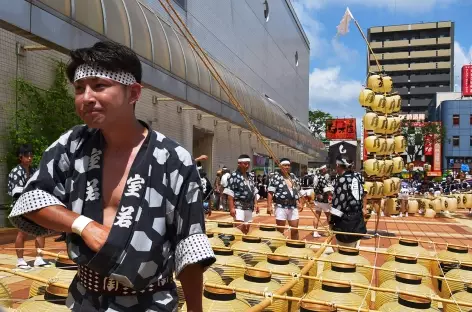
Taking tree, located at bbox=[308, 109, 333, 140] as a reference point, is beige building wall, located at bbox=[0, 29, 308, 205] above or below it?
below

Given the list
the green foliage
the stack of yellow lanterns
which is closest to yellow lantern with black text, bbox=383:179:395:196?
the stack of yellow lanterns

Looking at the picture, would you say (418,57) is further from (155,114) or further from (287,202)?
(287,202)

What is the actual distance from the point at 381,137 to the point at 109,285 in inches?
446

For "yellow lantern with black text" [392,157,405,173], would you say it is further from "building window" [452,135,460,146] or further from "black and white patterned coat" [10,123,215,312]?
"building window" [452,135,460,146]

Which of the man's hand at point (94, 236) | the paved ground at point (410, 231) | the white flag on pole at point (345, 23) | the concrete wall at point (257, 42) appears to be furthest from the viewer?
the concrete wall at point (257, 42)

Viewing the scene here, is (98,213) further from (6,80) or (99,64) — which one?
(6,80)

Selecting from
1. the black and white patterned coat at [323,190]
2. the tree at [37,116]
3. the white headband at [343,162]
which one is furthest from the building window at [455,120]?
the tree at [37,116]

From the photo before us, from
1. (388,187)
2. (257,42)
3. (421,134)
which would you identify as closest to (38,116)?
(388,187)

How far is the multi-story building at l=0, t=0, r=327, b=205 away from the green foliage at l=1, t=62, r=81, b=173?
17 centimetres

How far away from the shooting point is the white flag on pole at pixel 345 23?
37.6 feet

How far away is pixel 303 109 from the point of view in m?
46.9

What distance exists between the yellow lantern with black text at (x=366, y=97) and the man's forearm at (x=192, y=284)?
10960mm

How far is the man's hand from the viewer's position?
1560 millimetres

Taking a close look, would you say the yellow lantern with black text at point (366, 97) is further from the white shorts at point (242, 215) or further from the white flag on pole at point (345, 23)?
the white shorts at point (242, 215)
